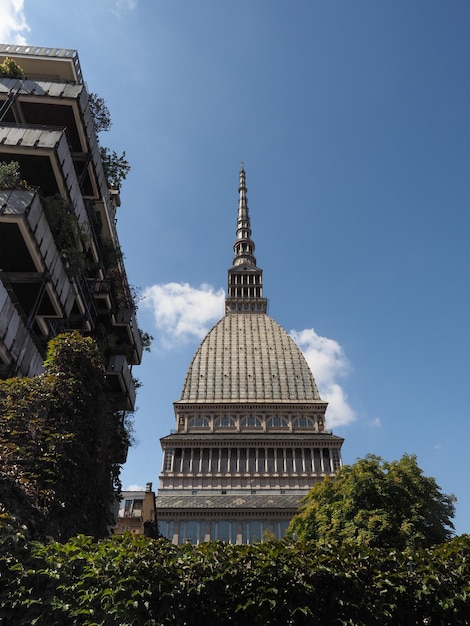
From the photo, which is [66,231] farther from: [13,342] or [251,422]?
[251,422]

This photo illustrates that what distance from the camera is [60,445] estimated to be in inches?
479

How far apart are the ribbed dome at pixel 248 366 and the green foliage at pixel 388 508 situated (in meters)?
48.5

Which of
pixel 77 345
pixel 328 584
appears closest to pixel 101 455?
pixel 77 345

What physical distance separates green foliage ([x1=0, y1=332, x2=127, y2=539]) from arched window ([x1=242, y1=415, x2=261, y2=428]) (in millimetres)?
58616

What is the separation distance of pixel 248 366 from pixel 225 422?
1488 centimetres

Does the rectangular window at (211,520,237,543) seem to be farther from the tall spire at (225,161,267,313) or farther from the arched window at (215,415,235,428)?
the tall spire at (225,161,267,313)

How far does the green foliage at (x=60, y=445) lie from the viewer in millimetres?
10938

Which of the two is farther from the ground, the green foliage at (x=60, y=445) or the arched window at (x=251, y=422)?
the arched window at (x=251, y=422)

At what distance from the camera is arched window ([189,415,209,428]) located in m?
73.2

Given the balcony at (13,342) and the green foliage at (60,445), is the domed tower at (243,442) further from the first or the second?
the green foliage at (60,445)

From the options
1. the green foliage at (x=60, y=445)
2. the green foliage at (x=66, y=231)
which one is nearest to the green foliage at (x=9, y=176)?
the green foliage at (x=66, y=231)

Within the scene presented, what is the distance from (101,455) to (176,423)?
206 ft

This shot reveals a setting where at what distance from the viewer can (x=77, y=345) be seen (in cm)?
1471

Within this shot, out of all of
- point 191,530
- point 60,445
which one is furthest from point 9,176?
point 191,530
